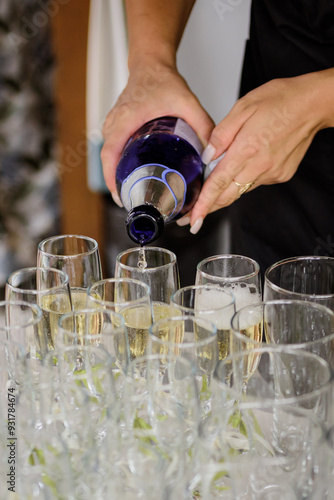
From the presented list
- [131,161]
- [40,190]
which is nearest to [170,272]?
[131,161]

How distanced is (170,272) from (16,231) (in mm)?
1951

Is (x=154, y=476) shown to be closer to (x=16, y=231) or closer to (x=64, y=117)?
(x=64, y=117)

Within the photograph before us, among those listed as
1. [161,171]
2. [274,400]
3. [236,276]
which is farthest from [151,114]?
[274,400]

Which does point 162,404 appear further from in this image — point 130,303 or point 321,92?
point 321,92

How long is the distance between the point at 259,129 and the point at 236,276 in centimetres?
34

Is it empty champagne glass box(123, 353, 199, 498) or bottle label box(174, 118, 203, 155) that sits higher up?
bottle label box(174, 118, 203, 155)

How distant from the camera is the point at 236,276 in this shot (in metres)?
0.96

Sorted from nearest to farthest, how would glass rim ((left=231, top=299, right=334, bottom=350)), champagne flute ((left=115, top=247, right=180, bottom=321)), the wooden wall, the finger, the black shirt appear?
glass rim ((left=231, top=299, right=334, bottom=350)) → champagne flute ((left=115, top=247, right=180, bottom=321)) → the finger → the black shirt → the wooden wall

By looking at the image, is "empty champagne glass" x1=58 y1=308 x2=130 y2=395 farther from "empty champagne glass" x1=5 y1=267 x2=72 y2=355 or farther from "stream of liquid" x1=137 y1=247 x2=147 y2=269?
"stream of liquid" x1=137 y1=247 x2=147 y2=269

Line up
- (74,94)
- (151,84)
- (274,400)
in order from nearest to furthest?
1. (274,400)
2. (151,84)
3. (74,94)

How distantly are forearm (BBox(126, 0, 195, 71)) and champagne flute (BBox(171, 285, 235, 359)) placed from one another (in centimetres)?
69

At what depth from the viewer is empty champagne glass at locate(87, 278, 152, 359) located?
0.82m

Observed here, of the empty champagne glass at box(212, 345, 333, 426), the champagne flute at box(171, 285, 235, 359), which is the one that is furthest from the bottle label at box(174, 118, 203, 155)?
the empty champagne glass at box(212, 345, 333, 426)

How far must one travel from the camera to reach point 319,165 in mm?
1432
